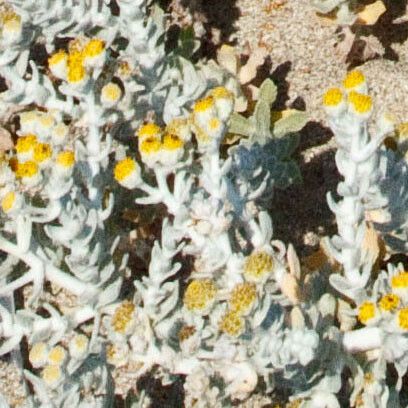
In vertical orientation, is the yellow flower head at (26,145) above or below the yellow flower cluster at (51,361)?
above

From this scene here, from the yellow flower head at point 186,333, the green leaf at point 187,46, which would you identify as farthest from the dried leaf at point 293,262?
the green leaf at point 187,46

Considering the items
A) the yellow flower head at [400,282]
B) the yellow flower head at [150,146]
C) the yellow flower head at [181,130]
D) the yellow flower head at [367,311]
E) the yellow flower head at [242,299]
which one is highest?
the yellow flower head at [150,146]

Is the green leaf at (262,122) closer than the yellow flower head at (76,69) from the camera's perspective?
No

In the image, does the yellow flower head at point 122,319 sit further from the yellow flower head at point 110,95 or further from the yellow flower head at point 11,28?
the yellow flower head at point 11,28

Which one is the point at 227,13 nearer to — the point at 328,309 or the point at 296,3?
the point at 296,3

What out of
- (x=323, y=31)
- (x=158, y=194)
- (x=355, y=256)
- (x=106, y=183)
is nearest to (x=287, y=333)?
(x=355, y=256)

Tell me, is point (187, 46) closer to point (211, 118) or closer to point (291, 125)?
point (291, 125)

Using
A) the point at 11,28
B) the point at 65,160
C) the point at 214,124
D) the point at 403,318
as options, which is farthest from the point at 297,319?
the point at 11,28

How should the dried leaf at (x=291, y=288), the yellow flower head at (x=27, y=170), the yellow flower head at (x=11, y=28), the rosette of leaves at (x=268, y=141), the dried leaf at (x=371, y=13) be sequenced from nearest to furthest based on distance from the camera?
the yellow flower head at (x=27, y=170) < the dried leaf at (x=291, y=288) < the yellow flower head at (x=11, y=28) < the rosette of leaves at (x=268, y=141) < the dried leaf at (x=371, y=13)

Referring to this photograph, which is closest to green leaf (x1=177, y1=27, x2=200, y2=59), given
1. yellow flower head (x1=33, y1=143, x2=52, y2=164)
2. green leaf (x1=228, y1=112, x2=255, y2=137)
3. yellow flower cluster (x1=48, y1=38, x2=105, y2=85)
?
green leaf (x1=228, y1=112, x2=255, y2=137)
